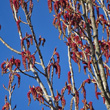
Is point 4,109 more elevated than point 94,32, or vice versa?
point 94,32

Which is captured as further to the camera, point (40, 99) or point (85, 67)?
point (85, 67)

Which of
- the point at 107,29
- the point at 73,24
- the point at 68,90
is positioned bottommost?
the point at 68,90

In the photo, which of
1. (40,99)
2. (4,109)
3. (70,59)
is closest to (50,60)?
(70,59)

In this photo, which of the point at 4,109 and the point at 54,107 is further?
the point at 4,109

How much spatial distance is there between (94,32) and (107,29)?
1003 millimetres

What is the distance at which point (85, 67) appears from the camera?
6441 mm

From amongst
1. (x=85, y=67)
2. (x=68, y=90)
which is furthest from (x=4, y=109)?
(x=85, y=67)

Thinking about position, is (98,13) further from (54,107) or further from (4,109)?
(4,109)

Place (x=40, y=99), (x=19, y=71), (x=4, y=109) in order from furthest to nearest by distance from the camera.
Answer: (x=4, y=109) < (x=19, y=71) < (x=40, y=99)

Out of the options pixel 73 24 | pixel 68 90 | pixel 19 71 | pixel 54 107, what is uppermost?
pixel 73 24

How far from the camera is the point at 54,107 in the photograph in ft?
19.6

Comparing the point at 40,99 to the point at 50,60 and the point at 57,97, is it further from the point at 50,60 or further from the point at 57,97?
the point at 50,60

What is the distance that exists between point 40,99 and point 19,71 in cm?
89

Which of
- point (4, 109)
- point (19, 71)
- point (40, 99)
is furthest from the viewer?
point (4, 109)
